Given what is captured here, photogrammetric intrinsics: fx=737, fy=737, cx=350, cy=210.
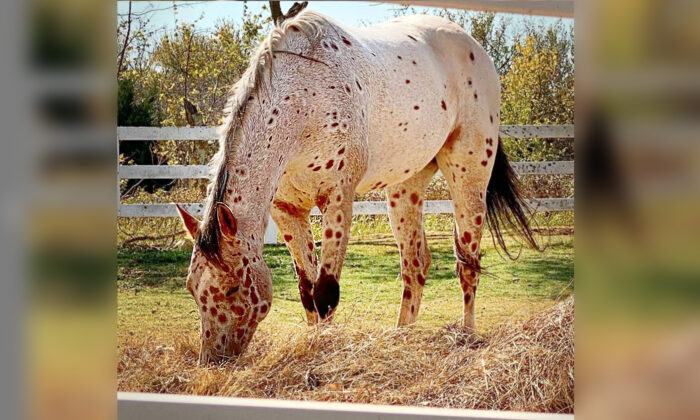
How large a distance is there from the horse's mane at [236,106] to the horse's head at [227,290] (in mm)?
46

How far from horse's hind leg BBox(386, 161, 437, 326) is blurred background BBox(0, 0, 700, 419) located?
3.48 metres

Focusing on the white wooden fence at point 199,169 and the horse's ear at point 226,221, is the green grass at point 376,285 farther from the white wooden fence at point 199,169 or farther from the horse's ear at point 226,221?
the horse's ear at point 226,221

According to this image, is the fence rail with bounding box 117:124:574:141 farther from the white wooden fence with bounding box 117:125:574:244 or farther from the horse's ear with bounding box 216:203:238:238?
the horse's ear with bounding box 216:203:238:238

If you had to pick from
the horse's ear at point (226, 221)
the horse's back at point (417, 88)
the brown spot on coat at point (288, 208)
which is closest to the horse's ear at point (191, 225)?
the horse's ear at point (226, 221)

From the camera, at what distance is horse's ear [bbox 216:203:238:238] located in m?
2.92

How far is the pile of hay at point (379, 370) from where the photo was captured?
3.25m

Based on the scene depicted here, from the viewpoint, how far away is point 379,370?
3.46 meters

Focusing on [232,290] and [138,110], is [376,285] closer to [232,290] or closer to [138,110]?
[138,110]

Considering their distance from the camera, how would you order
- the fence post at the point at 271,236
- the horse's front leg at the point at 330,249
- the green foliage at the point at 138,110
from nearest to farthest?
the horse's front leg at the point at 330,249 → the green foliage at the point at 138,110 → the fence post at the point at 271,236
